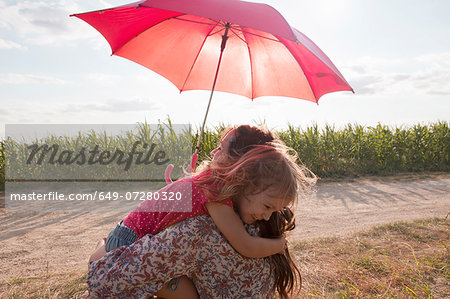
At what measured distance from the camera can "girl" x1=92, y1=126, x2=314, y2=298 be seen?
1.81 metres

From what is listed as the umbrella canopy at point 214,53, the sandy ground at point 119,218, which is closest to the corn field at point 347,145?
the sandy ground at point 119,218

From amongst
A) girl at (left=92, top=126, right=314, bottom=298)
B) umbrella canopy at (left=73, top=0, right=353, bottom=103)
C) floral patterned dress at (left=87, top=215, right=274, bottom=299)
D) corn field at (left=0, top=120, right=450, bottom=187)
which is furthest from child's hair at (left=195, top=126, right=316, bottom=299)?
corn field at (left=0, top=120, right=450, bottom=187)

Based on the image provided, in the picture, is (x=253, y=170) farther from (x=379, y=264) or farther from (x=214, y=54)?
(x=214, y=54)

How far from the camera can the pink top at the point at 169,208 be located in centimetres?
186

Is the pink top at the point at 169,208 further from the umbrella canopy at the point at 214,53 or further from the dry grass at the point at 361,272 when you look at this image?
the umbrella canopy at the point at 214,53

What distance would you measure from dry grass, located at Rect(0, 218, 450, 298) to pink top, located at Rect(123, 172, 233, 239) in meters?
1.13

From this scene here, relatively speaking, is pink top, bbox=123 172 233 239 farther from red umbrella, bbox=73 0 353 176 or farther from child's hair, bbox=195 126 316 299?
red umbrella, bbox=73 0 353 176

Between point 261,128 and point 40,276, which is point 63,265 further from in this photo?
point 261,128

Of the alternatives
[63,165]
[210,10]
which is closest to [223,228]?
[210,10]

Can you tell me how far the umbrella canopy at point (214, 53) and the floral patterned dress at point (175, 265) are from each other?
1698 millimetres

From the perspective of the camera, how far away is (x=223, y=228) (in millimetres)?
1807

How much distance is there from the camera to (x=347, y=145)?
32.3 ft

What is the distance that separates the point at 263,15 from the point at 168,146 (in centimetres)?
676

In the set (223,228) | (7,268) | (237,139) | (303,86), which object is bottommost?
(7,268)
